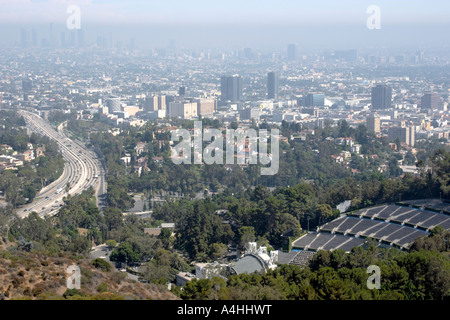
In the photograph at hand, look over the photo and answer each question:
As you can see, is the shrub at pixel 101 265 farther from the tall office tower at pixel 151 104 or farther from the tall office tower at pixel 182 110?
the tall office tower at pixel 151 104

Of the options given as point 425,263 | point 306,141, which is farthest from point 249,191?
point 425,263

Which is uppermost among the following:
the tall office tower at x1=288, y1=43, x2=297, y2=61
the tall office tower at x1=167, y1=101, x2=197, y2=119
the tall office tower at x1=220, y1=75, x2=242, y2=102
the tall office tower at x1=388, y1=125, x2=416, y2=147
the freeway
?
the tall office tower at x1=288, y1=43, x2=297, y2=61

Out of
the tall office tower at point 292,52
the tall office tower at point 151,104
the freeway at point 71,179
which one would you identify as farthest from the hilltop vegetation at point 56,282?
the tall office tower at point 292,52

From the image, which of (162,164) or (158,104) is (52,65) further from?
(162,164)

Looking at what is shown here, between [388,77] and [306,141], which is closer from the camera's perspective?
[306,141]

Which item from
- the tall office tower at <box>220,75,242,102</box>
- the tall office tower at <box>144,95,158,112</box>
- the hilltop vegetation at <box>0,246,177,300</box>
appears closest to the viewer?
the hilltop vegetation at <box>0,246,177,300</box>

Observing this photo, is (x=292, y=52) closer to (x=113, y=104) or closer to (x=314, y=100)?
(x=314, y=100)

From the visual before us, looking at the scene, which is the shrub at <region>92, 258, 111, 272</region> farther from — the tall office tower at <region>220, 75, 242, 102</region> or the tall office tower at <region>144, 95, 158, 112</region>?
the tall office tower at <region>220, 75, 242, 102</region>

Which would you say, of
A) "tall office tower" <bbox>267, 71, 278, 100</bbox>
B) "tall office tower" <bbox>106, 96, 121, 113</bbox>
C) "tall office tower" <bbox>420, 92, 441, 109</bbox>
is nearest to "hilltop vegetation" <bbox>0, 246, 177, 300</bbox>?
"tall office tower" <bbox>106, 96, 121, 113</bbox>
